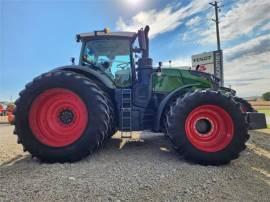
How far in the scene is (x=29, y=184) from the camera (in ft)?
12.4

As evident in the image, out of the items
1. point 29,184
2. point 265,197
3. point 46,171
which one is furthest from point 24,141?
point 265,197

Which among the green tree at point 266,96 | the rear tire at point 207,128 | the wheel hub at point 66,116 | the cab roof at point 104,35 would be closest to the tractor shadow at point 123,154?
the rear tire at point 207,128

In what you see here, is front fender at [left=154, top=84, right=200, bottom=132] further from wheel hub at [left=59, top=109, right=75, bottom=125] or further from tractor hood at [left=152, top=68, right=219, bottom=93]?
wheel hub at [left=59, top=109, right=75, bottom=125]

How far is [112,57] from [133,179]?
3102 millimetres

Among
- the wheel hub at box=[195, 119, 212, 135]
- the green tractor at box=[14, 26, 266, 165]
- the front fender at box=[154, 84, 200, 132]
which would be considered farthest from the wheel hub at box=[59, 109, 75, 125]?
the wheel hub at box=[195, 119, 212, 135]

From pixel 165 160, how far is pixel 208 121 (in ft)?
3.50

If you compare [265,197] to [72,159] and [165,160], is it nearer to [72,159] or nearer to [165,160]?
[165,160]

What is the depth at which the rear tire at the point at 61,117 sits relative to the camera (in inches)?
188

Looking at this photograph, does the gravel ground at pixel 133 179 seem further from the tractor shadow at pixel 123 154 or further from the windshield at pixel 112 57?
the windshield at pixel 112 57

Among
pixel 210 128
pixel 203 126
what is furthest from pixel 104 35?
pixel 210 128

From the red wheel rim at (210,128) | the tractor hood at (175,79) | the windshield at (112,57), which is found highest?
the windshield at (112,57)

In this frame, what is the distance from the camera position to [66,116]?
5086 millimetres

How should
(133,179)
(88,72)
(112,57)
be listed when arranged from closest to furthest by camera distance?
(133,179), (88,72), (112,57)

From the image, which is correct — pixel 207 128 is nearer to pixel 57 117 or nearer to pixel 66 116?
pixel 66 116
